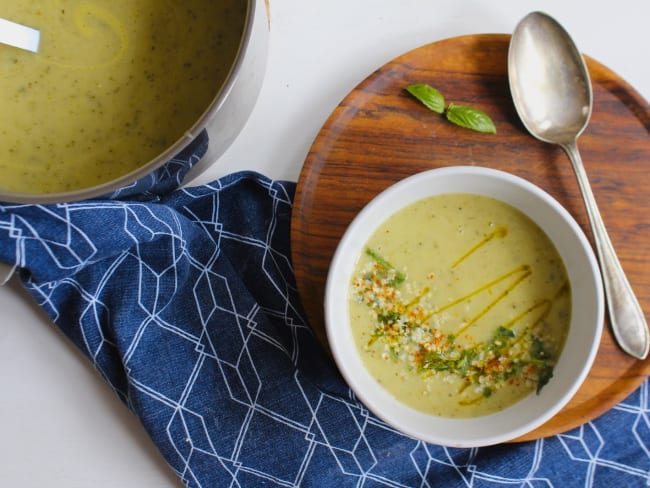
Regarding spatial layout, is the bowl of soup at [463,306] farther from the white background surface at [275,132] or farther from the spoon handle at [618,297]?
the white background surface at [275,132]

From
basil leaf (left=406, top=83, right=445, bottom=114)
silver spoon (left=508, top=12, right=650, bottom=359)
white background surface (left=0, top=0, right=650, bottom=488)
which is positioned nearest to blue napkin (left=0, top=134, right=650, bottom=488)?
Result: white background surface (left=0, top=0, right=650, bottom=488)

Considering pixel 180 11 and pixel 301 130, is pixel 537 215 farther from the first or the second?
pixel 180 11

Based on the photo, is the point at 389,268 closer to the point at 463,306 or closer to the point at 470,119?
the point at 463,306

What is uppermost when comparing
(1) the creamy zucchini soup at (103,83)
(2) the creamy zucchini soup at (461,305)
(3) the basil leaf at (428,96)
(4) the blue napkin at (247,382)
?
(3) the basil leaf at (428,96)

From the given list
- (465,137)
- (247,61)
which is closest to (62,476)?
(247,61)

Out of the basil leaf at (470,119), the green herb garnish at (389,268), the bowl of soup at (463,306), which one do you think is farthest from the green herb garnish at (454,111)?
the green herb garnish at (389,268)

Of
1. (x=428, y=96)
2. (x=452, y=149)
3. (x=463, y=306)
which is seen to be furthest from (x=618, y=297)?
(x=428, y=96)

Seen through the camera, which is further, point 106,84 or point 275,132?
point 275,132
